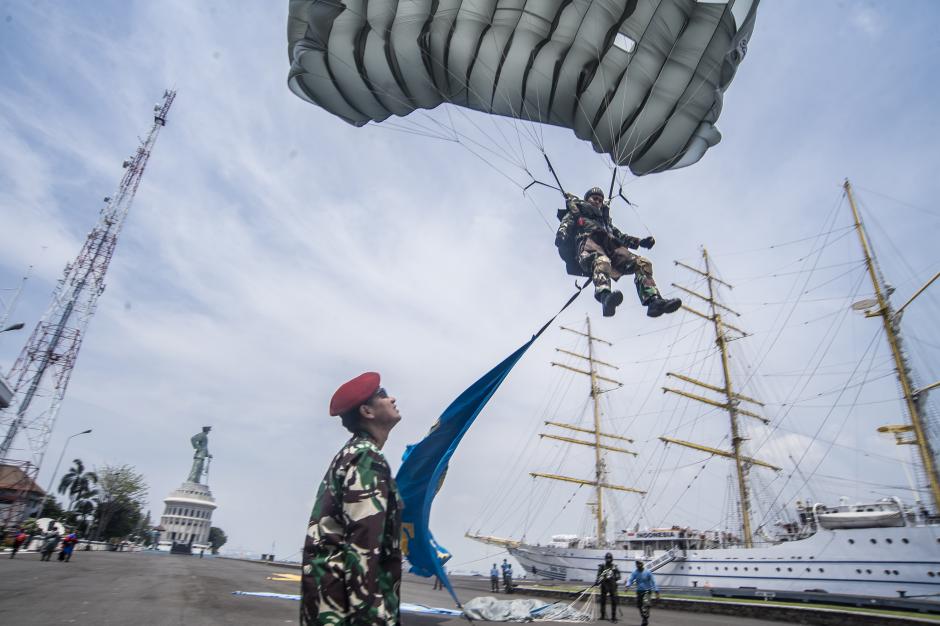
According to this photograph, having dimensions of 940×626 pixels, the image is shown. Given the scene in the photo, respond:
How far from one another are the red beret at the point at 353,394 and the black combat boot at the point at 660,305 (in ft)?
19.8

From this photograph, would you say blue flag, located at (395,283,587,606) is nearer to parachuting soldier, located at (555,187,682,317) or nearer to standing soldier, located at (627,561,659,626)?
parachuting soldier, located at (555,187,682,317)

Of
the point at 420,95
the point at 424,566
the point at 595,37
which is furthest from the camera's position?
the point at 420,95

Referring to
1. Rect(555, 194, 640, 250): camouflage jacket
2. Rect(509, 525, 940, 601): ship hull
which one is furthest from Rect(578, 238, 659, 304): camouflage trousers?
Rect(509, 525, 940, 601): ship hull

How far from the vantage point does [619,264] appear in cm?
816

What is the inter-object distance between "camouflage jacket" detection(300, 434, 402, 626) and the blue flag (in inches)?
94.6

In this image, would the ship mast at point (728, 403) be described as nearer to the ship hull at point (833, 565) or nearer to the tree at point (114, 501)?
the ship hull at point (833, 565)

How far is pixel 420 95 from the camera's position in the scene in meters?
10.9

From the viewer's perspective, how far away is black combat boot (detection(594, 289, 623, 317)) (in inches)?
282

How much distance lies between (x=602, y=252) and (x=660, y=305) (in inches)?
50.0

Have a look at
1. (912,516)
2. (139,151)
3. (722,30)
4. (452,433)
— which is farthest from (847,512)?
(139,151)

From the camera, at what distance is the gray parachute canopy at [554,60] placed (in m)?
8.55

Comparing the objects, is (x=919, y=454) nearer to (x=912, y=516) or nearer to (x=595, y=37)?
(x=912, y=516)

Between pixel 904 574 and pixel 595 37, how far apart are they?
996 inches

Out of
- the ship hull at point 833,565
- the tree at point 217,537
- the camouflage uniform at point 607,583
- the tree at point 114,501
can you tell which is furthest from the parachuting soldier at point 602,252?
the tree at point 217,537
